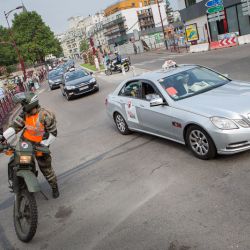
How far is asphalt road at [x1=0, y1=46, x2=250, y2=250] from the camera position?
446 cm

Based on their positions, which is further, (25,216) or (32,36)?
(32,36)

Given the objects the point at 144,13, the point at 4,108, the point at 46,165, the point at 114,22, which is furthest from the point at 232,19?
the point at 144,13

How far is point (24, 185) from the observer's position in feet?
17.6

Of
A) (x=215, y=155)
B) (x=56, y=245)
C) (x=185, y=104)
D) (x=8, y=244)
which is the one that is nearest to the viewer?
(x=56, y=245)

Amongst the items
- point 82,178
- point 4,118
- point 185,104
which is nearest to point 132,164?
point 82,178

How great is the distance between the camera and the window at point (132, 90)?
841 centimetres

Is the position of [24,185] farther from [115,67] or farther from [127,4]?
[127,4]

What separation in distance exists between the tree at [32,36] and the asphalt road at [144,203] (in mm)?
81788

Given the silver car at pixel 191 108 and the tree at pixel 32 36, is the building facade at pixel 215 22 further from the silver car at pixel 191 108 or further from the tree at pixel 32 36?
the tree at pixel 32 36

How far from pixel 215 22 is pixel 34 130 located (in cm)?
4247

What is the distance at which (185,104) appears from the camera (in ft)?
22.6

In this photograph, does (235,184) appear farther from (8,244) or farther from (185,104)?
(8,244)

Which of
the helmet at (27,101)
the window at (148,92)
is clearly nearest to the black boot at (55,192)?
the helmet at (27,101)

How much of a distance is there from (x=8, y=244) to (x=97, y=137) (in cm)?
534
